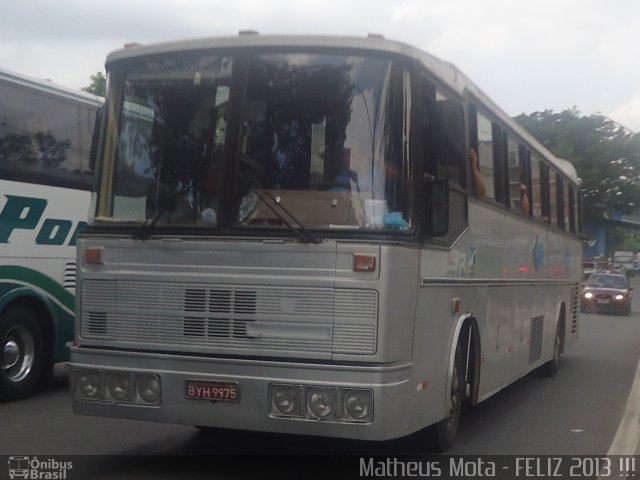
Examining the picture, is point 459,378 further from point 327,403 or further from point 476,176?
point 327,403

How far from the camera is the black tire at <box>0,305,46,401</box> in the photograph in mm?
10789

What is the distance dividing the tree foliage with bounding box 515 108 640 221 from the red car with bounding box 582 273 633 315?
21253mm

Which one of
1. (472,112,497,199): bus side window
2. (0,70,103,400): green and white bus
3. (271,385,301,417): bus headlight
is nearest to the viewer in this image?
(271,385,301,417): bus headlight

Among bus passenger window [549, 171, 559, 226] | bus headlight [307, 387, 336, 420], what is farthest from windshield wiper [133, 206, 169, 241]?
bus passenger window [549, 171, 559, 226]

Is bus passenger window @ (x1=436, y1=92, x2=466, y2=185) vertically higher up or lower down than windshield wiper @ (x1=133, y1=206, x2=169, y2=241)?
higher up

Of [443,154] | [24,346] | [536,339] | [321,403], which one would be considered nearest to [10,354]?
[24,346]

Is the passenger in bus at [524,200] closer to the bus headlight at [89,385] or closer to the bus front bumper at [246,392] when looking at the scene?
the bus front bumper at [246,392]

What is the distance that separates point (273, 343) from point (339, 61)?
208 cm

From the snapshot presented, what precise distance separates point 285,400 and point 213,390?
0.55 meters

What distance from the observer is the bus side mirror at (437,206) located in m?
7.33

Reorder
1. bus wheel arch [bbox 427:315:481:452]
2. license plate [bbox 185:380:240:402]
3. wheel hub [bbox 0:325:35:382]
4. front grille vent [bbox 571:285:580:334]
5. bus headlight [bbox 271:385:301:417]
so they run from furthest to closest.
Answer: front grille vent [bbox 571:285:580:334] → wheel hub [bbox 0:325:35:382] → bus wheel arch [bbox 427:315:481:452] → license plate [bbox 185:380:240:402] → bus headlight [bbox 271:385:301:417]

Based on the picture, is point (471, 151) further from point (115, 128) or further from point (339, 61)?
point (115, 128)

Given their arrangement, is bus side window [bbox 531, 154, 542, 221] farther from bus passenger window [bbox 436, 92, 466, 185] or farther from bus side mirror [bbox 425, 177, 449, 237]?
bus side mirror [bbox 425, 177, 449, 237]

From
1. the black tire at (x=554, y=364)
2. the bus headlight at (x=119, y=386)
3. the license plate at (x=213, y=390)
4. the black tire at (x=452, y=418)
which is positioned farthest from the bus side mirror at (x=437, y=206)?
the black tire at (x=554, y=364)
